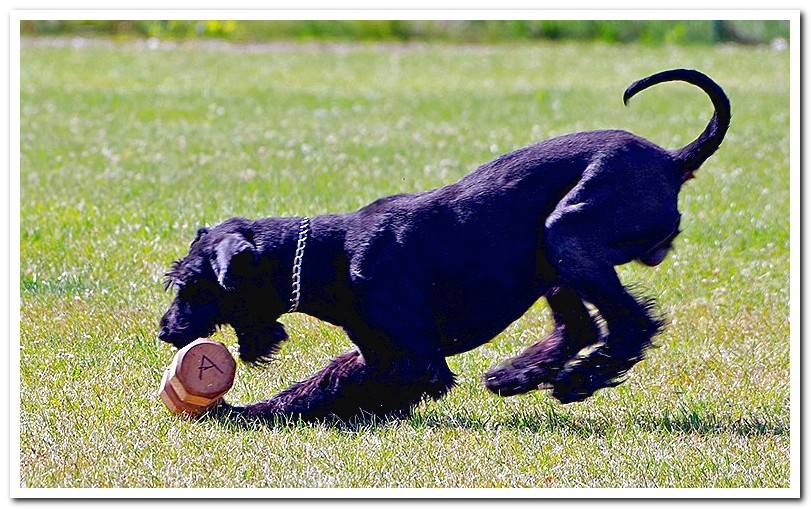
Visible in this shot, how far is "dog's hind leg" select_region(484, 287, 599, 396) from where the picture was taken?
572 centimetres

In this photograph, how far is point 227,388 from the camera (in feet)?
18.2

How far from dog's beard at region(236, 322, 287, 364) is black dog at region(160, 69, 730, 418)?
0.13 feet

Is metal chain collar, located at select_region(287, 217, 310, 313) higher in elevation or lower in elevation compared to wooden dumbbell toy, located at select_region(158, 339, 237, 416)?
higher

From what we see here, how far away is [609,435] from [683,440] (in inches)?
12.2

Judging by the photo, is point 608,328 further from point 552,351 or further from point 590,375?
point 552,351

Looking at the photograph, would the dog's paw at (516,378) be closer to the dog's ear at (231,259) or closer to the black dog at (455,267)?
the black dog at (455,267)

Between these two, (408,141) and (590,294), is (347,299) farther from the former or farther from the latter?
(408,141)

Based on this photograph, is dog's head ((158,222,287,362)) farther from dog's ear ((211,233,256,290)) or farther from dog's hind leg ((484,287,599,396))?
dog's hind leg ((484,287,599,396))

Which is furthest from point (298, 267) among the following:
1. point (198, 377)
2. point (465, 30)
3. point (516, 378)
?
point (465, 30)

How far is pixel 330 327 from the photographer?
6.94m

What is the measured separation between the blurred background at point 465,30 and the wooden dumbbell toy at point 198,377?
63.6 ft

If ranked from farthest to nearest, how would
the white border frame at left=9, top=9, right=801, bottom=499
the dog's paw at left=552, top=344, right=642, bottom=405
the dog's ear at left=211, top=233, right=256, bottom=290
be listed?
the dog's paw at left=552, top=344, right=642, bottom=405
the dog's ear at left=211, top=233, right=256, bottom=290
the white border frame at left=9, top=9, right=801, bottom=499

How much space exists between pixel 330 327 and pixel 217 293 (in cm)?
140

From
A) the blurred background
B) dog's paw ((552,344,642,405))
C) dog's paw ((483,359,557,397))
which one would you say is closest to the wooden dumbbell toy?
dog's paw ((483,359,557,397))
